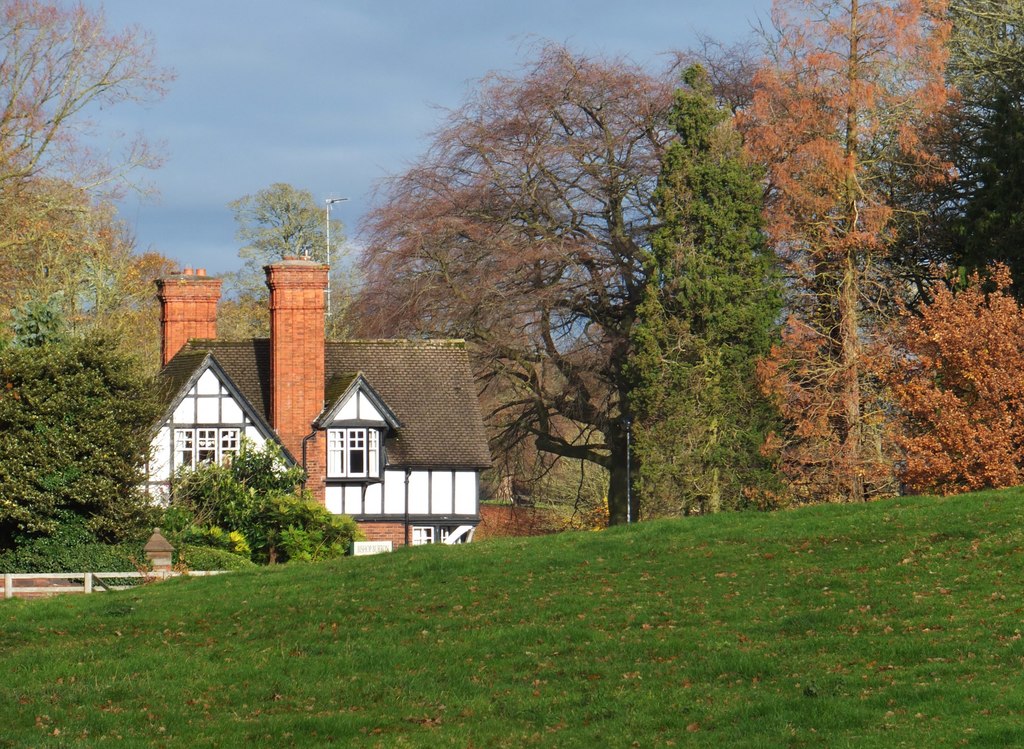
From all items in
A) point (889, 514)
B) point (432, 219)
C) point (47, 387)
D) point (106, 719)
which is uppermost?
point (432, 219)

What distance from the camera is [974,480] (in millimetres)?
35719

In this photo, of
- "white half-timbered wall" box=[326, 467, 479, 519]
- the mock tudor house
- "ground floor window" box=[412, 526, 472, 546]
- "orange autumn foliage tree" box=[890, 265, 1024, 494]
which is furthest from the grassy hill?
"ground floor window" box=[412, 526, 472, 546]

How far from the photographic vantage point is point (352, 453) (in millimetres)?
43188

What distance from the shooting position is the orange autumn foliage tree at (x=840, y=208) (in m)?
40.8

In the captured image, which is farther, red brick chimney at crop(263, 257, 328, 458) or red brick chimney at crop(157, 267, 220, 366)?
red brick chimney at crop(157, 267, 220, 366)

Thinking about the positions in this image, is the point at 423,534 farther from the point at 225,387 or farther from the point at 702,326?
the point at 702,326

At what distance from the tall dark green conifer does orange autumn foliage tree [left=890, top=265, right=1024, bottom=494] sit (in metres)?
5.37

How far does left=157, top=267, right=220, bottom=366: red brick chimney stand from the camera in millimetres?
46562

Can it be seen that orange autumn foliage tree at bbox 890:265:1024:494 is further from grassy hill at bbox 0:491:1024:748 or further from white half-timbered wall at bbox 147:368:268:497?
white half-timbered wall at bbox 147:368:268:497

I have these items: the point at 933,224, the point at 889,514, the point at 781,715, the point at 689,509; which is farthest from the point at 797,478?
the point at 781,715

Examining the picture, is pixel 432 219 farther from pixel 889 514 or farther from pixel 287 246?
pixel 287 246

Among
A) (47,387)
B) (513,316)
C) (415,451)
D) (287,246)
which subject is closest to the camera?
(47,387)

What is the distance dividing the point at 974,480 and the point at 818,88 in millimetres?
13566

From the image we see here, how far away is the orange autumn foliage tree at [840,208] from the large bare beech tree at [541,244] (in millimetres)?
6231
